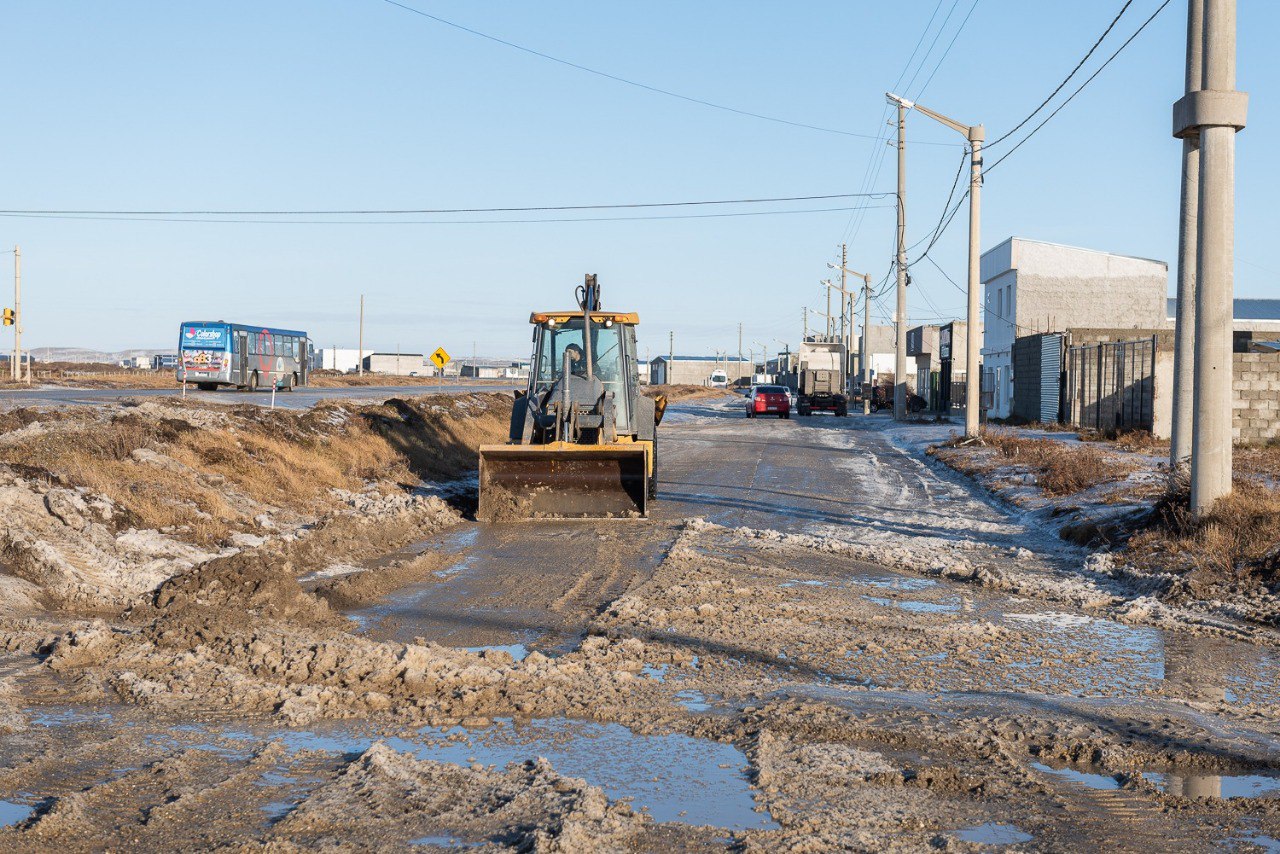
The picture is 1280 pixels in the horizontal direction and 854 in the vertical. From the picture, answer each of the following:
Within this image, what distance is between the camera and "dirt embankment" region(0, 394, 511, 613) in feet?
35.4

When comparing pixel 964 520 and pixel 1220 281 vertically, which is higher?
pixel 1220 281

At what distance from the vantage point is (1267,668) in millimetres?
8461

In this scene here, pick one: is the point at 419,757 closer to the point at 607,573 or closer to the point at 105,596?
the point at 105,596

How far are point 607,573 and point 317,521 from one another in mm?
5242

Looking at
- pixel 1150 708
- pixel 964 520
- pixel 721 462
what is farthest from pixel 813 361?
pixel 1150 708

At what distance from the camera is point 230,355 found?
5000 cm

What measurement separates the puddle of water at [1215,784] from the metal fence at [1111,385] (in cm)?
2444

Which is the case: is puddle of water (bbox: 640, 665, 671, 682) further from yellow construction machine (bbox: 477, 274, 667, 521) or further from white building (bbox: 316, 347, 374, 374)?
white building (bbox: 316, 347, 374, 374)

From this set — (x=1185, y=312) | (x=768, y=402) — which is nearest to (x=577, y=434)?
(x=1185, y=312)

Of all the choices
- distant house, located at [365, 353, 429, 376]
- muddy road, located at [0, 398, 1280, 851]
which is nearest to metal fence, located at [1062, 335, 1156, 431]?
muddy road, located at [0, 398, 1280, 851]

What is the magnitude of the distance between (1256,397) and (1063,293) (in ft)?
98.5

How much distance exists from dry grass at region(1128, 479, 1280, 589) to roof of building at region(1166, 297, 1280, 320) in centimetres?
5628

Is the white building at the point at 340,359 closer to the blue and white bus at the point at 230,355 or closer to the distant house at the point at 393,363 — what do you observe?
the distant house at the point at 393,363

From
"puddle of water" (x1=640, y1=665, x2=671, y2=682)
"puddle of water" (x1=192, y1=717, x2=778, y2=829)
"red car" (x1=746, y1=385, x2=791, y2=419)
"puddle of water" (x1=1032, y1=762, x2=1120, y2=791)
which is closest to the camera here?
"puddle of water" (x1=192, y1=717, x2=778, y2=829)
